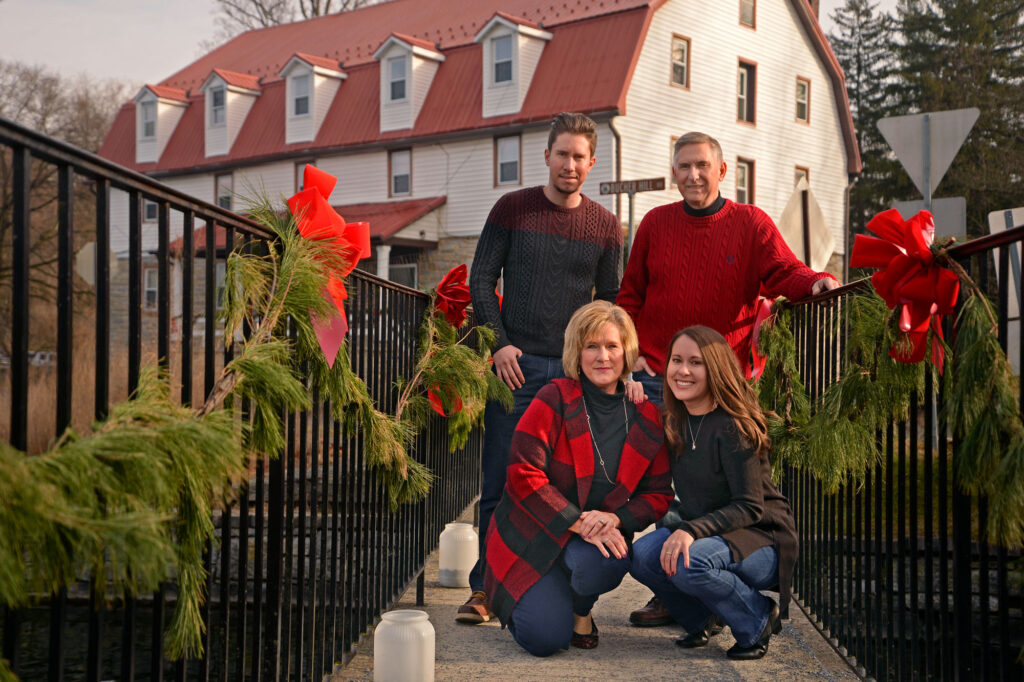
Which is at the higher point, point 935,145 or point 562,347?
point 935,145

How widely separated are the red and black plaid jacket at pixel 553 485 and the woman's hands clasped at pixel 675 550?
22cm

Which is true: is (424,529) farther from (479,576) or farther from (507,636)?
(507,636)

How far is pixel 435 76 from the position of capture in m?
26.1

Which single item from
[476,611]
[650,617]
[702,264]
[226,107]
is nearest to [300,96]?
[226,107]

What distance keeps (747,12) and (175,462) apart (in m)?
27.0

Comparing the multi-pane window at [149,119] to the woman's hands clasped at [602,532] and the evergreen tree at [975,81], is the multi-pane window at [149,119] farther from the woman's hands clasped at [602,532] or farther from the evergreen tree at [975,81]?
the woman's hands clasped at [602,532]

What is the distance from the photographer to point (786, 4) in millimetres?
27141

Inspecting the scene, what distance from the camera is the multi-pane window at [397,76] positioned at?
2584 centimetres

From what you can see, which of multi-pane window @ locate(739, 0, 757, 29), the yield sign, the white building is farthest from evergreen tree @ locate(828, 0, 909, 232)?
the yield sign

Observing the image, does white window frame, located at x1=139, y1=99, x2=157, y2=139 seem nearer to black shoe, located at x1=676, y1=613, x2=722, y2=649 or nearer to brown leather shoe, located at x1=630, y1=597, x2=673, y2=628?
brown leather shoe, located at x1=630, y1=597, x2=673, y2=628

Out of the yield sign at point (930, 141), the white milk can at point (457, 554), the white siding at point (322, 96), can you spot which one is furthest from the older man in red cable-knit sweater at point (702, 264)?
the white siding at point (322, 96)

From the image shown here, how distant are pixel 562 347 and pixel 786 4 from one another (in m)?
25.5

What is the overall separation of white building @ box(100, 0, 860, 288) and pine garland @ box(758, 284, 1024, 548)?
694 inches

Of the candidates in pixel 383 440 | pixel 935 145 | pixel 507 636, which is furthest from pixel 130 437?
pixel 935 145
